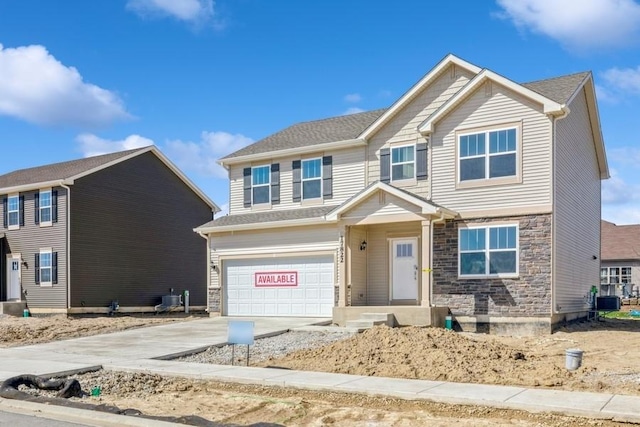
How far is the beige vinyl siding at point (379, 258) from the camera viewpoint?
2109 centimetres

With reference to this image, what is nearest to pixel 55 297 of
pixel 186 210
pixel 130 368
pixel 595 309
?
pixel 186 210

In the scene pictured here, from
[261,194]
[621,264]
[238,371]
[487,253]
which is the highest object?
[261,194]

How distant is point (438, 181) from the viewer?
19641mm

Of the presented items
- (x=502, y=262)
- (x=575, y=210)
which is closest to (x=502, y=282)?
(x=502, y=262)

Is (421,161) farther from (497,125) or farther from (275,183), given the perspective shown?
(275,183)

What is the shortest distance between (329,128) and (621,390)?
17.0m

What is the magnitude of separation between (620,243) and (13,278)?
37569 millimetres

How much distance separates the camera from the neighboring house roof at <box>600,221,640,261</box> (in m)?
41.3

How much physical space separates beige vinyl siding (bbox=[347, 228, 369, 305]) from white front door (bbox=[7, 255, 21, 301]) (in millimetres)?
18016

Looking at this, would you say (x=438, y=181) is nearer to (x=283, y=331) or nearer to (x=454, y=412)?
(x=283, y=331)

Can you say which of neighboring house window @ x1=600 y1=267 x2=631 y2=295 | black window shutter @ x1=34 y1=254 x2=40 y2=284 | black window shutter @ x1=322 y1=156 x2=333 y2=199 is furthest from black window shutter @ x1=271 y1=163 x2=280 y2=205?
neighboring house window @ x1=600 y1=267 x2=631 y2=295

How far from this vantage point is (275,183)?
2392 cm

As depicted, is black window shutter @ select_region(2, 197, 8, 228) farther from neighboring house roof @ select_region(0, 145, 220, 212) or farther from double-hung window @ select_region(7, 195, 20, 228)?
neighboring house roof @ select_region(0, 145, 220, 212)

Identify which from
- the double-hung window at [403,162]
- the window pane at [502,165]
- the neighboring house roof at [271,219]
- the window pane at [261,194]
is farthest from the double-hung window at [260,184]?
the window pane at [502,165]
